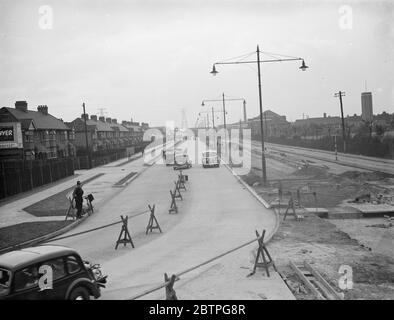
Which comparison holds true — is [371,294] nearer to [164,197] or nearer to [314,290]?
[314,290]

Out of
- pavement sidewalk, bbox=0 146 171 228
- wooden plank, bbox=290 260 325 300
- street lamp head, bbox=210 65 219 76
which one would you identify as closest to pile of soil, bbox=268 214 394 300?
wooden plank, bbox=290 260 325 300

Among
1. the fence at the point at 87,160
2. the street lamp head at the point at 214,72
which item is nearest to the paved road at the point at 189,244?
the street lamp head at the point at 214,72

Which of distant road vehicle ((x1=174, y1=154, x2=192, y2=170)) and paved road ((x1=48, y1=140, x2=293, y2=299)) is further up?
distant road vehicle ((x1=174, y1=154, x2=192, y2=170))

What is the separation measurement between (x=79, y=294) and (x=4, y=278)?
4.68 ft

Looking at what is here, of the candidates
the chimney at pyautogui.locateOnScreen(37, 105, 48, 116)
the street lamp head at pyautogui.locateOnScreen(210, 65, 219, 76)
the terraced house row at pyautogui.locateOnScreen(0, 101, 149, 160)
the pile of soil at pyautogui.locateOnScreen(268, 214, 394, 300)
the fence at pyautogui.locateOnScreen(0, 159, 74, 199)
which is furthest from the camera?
the chimney at pyautogui.locateOnScreen(37, 105, 48, 116)

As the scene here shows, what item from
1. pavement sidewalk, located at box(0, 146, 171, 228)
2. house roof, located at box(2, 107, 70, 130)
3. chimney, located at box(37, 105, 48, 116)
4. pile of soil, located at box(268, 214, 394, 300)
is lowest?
pile of soil, located at box(268, 214, 394, 300)

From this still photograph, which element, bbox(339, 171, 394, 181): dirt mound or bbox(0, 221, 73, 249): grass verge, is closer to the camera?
bbox(0, 221, 73, 249): grass verge

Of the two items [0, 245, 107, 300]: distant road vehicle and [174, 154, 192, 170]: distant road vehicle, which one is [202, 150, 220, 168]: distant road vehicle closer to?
[174, 154, 192, 170]: distant road vehicle

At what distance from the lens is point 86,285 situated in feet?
26.1

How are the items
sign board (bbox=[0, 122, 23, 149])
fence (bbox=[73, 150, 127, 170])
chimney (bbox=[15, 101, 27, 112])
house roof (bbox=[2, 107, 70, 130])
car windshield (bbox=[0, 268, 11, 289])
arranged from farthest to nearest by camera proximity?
1. chimney (bbox=[15, 101, 27, 112])
2. fence (bbox=[73, 150, 127, 170])
3. house roof (bbox=[2, 107, 70, 130])
4. sign board (bbox=[0, 122, 23, 149])
5. car windshield (bbox=[0, 268, 11, 289])

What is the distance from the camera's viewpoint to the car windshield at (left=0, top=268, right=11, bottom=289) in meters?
6.99

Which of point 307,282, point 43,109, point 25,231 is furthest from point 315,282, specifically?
point 43,109

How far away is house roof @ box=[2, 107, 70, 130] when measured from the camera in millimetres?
43172

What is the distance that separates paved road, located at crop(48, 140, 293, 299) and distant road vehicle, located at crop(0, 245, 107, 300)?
107cm
